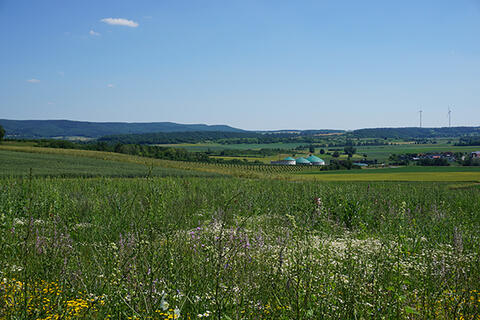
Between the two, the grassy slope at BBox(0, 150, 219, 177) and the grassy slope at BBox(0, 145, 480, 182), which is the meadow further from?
the grassy slope at BBox(0, 150, 219, 177)

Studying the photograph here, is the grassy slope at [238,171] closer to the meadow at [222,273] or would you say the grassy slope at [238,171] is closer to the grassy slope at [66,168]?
the grassy slope at [66,168]

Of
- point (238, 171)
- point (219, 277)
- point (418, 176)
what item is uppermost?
point (219, 277)

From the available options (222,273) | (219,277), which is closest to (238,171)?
(222,273)

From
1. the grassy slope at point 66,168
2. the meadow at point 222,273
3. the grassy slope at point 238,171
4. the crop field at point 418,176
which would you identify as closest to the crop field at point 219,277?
the meadow at point 222,273

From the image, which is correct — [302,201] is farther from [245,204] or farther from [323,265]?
[323,265]

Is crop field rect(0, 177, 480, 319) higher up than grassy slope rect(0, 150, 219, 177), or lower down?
higher up

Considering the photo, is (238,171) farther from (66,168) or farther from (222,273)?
(222,273)

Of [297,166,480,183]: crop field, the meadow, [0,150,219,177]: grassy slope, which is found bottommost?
[297,166,480,183]: crop field

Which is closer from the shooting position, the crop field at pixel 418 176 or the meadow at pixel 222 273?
the meadow at pixel 222 273

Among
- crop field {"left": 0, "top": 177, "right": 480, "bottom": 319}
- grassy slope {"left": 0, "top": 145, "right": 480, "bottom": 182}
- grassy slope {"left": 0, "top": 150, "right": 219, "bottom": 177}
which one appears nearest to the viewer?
crop field {"left": 0, "top": 177, "right": 480, "bottom": 319}

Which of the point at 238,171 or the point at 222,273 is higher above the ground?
the point at 222,273

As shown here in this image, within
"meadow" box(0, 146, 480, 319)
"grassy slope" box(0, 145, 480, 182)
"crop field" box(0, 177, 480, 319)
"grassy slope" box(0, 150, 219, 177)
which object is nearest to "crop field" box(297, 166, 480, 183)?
"grassy slope" box(0, 145, 480, 182)

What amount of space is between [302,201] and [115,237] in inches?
331

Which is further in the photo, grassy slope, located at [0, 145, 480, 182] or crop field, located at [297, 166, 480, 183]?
crop field, located at [297, 166, 480, 183]
